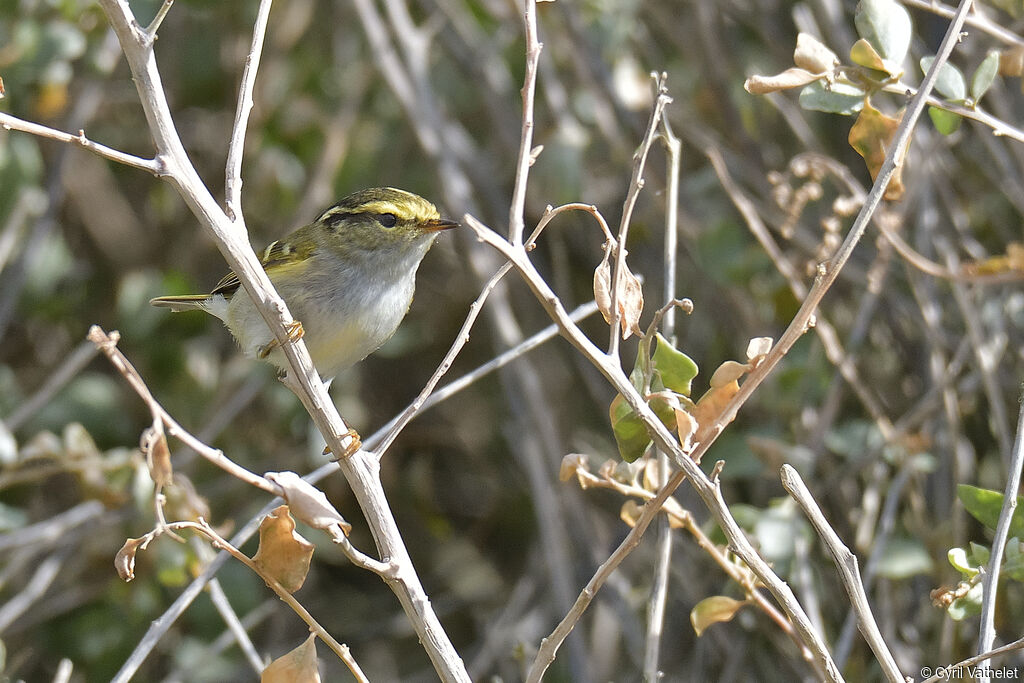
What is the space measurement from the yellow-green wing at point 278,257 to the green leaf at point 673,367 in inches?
49.8

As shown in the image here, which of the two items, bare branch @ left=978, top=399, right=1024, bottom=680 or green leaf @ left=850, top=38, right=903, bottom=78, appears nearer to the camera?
bare branch @ left=978, top=399, right=1024, bottom=680

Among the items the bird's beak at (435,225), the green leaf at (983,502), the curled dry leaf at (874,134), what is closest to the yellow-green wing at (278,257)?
the bird's beak at (435,225)

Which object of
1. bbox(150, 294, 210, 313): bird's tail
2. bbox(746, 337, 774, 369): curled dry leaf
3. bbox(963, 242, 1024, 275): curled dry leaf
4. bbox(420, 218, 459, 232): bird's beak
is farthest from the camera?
bbox(150, 294, 210, 313): bird's tail

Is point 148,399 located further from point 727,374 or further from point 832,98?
point 832,98

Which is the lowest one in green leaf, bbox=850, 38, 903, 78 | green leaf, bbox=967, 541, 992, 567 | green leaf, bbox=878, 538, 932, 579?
green leaf, bbox=878, 538, 932, 579

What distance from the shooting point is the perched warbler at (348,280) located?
8.04ft

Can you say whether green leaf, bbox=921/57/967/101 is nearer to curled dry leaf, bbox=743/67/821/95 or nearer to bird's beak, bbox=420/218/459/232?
curled dry leaf, bbox=743/67/821/95

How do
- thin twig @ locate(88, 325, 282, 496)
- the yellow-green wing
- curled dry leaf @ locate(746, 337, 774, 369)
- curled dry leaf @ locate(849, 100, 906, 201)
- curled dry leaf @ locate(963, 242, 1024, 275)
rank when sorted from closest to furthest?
thin twig @ locate(88, 325, 282, 496), curled dry leaf @ locate(746, 337, 774, 369), curled dry leaf @ locate(849, 100, 906, 201), curled dry leaf @ locate(963, 242, 1024, 275), the yellow-green wing

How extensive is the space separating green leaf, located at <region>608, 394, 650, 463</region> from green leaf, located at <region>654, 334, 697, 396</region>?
0.34ft

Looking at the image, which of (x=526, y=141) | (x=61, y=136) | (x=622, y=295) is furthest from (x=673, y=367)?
(x=61, y=136)

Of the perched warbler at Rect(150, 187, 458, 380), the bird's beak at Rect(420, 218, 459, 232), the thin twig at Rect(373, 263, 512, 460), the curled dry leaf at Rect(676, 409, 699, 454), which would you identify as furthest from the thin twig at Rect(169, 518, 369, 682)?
the bird's beak at Rect(420, 218, 459, 232)

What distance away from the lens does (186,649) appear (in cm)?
316

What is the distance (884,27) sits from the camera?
6.07 ft

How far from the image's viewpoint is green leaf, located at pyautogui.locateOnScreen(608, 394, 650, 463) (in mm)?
1564
